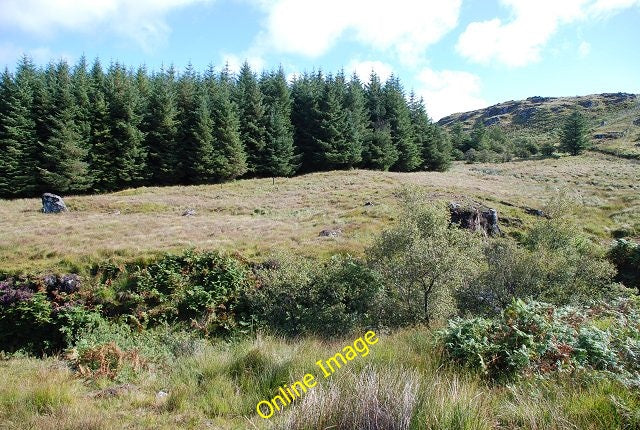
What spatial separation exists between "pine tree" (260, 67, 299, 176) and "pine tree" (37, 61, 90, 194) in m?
22.7

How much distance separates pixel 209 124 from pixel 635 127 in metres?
112

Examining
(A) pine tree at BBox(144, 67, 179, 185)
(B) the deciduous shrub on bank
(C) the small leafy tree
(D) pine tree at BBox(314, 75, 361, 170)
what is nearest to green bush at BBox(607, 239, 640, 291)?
(C) the small leafy tree

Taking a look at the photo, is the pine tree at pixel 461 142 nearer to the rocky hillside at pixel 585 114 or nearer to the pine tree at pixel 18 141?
the rocky hillside at pixel 585 114

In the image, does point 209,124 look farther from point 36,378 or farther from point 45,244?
point 36,378

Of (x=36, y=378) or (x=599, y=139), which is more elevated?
(x=599, y=139)

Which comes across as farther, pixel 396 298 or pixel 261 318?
pixel 261 318

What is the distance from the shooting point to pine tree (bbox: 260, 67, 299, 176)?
52.7 m

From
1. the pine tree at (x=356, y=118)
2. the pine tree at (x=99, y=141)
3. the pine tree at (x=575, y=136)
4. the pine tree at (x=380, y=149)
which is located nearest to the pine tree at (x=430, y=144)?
the pine tree at (x=380, y=149)

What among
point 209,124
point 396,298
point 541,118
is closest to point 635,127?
point 541,118

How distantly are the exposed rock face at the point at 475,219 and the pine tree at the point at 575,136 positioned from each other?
69.7m

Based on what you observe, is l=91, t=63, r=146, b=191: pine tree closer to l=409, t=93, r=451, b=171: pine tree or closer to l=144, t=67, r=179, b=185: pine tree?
l=144, t=67, r=179, b=185: pine tree

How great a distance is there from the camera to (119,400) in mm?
5672

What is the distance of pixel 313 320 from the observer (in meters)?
12.7

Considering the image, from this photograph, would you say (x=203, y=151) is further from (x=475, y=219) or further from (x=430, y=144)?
(x=430, y=144)
